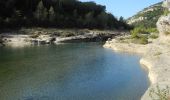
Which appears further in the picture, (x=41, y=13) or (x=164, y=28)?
(x=41, y=13)

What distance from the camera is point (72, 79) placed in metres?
55.0

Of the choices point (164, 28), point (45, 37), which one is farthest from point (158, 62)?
point (45, 37)

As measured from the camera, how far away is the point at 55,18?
166 m

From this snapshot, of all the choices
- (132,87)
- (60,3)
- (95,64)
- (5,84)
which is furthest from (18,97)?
(60,3)

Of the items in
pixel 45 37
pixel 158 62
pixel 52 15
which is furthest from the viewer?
pixel 52 15

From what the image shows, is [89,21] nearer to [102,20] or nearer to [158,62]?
[102,20]

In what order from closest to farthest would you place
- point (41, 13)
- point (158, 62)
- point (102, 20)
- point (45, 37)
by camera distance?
point (158, 62)
point (45, 37)
point (41, 13)
point (102, 20)

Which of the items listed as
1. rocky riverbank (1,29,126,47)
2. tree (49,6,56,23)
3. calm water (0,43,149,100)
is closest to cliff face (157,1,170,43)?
calm water (0,43,149,100)

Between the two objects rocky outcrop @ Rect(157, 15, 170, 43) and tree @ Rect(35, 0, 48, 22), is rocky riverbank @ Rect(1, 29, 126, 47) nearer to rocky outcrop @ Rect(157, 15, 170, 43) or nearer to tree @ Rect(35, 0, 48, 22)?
tree @ Rect(35, 0, 48, 22)

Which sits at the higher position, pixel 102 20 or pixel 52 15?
pixel 52 15

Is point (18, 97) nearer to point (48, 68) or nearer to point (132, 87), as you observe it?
point (132, 87)

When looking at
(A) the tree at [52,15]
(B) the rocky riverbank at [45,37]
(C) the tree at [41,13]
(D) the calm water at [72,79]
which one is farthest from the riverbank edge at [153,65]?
(A) the tree at [52,15]

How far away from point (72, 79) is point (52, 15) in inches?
4387

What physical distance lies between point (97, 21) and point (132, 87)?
447 ft
